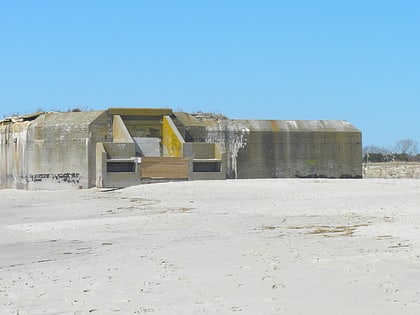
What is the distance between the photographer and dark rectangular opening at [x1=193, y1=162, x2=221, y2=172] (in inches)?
1005

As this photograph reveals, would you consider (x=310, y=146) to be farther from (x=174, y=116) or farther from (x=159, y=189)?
(x=159, y=189)

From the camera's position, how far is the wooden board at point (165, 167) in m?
24.8

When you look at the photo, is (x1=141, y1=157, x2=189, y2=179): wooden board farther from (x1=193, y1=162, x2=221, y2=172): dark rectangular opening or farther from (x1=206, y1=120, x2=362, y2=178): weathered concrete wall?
(x1=206, y1=120, x2=362, y2=178): weathered concrete wall

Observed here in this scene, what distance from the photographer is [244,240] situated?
385 inches

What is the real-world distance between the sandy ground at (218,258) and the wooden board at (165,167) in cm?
747

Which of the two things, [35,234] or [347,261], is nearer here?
[347,261]

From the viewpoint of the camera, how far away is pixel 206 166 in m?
25.7

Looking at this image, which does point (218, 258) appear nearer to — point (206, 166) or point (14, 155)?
point (206, 166)

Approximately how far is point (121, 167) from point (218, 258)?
17.4 m

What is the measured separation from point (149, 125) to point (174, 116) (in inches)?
47.4

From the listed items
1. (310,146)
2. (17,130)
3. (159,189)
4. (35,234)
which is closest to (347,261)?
(35,234)

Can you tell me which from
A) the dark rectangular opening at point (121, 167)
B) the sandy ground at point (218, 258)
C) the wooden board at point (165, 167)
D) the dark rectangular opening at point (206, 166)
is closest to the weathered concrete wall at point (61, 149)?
the dark rectangular opening at point (121, 167)

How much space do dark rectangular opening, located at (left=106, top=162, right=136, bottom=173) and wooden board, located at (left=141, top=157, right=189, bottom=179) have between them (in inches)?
16.2

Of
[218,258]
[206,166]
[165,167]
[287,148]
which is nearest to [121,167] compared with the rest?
[165,167]
